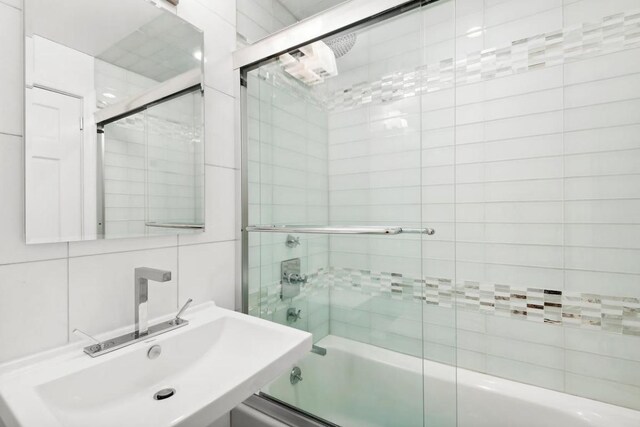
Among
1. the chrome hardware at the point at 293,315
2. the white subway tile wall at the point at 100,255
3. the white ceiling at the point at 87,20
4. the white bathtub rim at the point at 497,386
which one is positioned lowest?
the white bathtub rim at the point at 497,386

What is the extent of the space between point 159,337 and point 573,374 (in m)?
1.80

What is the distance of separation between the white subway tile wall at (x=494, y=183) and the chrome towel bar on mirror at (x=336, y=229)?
4cm

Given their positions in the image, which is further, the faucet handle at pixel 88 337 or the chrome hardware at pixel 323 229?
the chrome hardware at pixel 323 229

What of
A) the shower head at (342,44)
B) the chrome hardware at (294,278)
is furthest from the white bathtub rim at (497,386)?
the shower head at (342,44)

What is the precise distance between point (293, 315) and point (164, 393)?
60cm

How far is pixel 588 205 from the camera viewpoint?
139cm

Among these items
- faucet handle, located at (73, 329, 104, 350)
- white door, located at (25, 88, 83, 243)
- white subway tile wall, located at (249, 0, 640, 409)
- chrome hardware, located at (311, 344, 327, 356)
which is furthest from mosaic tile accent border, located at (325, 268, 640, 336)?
white door, located at (25, 88, 83, 243)

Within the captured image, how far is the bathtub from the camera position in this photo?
1.08 m

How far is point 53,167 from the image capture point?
2.74 ft

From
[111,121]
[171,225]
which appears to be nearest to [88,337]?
[171,225]

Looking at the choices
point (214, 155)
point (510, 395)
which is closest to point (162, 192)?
point (214, 155)

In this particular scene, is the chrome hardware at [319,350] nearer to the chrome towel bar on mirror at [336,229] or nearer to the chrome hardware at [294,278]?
the chrome hardware at [294,278]

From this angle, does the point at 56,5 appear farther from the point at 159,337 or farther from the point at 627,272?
the point at 627,272

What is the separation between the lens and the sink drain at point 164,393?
2.81 feet
